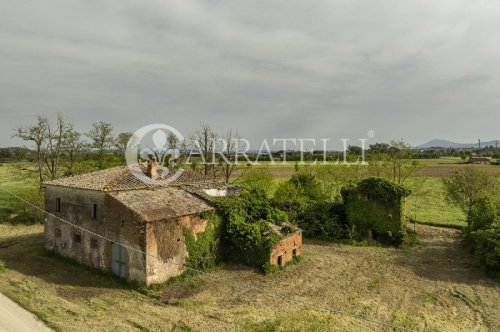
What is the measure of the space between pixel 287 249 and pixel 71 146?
107 feet

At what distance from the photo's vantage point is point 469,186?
31812 millimetres

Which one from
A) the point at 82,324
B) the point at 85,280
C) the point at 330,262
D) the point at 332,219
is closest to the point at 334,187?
the point at 332,219

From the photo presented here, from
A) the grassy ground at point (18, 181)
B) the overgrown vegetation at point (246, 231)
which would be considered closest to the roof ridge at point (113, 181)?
the overgrown vegetation at point (246, 231)

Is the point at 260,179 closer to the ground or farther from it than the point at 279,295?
farther from it

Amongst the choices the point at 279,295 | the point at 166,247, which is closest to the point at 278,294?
the point at 279,295

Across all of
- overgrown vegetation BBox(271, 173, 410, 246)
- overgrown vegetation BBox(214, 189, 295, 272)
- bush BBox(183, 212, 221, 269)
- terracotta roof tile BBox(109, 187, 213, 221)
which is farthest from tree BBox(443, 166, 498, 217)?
terracotta roof tile BBox(109, 187, 213, 221)

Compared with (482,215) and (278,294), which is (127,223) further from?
(482,215)

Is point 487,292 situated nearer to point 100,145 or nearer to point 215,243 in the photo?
point 215,243

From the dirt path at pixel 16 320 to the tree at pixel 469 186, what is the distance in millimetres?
31765

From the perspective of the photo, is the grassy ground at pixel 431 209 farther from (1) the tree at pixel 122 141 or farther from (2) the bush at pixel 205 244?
(1) the tree at pixel 122 141

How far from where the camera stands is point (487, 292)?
756 inches

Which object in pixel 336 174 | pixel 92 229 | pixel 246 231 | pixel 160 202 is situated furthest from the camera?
pixel 336 174

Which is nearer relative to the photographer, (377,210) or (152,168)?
(152,168)

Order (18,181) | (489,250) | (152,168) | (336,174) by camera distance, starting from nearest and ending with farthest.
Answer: (489,250) → (152,168) → (336,174) → (18,181)
